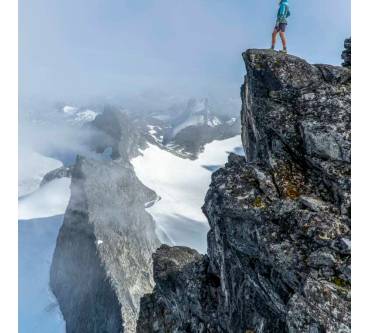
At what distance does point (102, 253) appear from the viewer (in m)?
89.3

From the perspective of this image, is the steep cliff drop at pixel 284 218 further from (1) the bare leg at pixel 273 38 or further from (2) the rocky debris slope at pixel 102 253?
(2) the rocky debris slope at pixel 102 253

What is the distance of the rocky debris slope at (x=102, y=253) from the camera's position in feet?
271

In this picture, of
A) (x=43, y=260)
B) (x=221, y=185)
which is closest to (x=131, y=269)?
(x=43, y=260)

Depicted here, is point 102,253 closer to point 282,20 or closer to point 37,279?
point 37,279

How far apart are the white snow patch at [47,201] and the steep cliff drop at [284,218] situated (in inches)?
5034

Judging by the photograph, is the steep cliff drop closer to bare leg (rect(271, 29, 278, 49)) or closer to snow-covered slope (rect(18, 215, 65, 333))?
bare leg (rect(271, 29, 278, 49))

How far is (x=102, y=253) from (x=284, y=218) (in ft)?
256

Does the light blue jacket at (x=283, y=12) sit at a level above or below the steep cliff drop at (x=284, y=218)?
above

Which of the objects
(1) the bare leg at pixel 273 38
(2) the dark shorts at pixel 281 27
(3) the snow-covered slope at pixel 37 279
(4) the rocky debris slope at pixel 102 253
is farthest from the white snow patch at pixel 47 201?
(2) the dark shorts at pixel 281 27

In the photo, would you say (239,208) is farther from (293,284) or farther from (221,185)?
(293,284)
